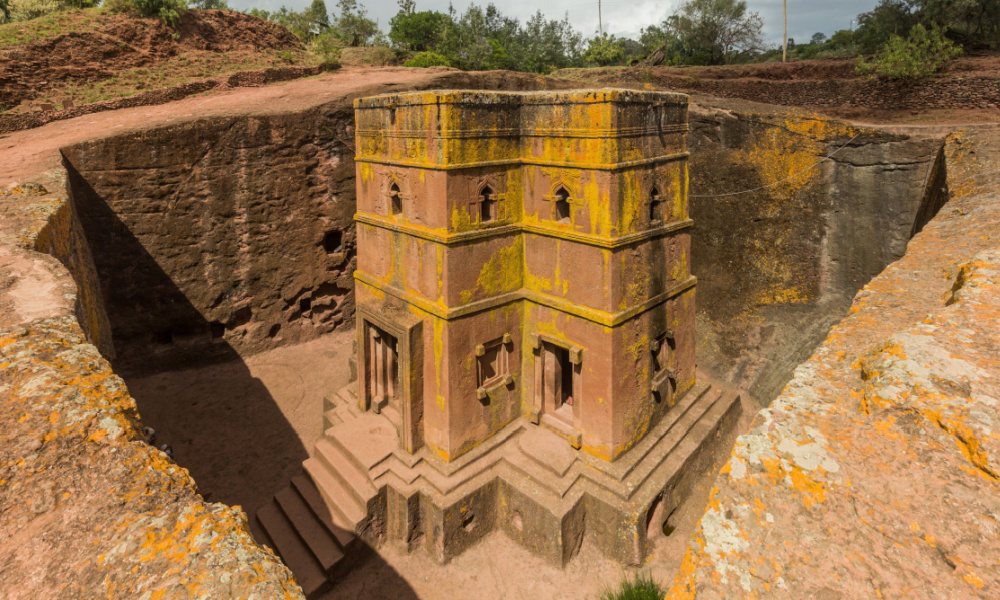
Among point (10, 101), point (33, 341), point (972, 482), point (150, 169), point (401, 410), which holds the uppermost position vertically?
point (10, 101)

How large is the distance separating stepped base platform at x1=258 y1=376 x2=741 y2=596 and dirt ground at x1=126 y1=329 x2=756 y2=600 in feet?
0.76

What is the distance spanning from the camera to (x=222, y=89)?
15.7 meters

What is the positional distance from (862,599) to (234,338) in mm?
13516

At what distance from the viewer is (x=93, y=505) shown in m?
2.58

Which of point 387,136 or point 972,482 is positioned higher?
point 387,136

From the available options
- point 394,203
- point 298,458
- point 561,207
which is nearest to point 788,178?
point 561,207

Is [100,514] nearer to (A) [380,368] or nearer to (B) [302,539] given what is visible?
(B) [302,539]

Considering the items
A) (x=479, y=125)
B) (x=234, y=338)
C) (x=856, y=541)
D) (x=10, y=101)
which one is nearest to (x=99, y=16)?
(x=10, y=101)

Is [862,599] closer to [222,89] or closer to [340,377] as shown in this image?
[340,377]

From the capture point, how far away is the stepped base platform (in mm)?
7836

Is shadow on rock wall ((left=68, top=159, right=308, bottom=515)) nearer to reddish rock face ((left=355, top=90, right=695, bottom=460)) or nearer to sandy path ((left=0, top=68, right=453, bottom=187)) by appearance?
sandy path ((left=0, top=68, right=453, bottom=187))

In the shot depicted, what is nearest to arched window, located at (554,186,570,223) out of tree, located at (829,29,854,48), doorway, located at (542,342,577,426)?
doorway, located at (542,342,577,426)

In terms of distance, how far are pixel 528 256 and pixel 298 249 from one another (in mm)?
7016

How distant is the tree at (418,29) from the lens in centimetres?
3825
